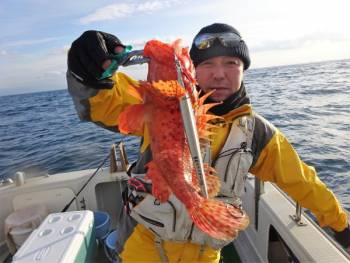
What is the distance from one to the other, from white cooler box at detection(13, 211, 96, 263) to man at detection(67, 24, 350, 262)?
54 centimetres

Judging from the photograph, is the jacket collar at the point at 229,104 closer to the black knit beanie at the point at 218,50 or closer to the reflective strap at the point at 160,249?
the black knit beanie at the point at 218,50

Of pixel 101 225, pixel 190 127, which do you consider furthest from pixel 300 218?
pixel 101 225

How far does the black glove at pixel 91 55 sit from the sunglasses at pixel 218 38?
0.71m

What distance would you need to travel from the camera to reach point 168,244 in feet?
7.74

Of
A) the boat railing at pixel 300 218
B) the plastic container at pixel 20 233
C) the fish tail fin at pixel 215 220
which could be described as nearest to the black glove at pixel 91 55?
the fish tail fin at pixel 215 220

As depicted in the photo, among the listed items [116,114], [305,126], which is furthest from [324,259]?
[305,126]

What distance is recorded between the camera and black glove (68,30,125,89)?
1810 mm

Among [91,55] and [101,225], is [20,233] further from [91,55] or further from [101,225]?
[91,55]

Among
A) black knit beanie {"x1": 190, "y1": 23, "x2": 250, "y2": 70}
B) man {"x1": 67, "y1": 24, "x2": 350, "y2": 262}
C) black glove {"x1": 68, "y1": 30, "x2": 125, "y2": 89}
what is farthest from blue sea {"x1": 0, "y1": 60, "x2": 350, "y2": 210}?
black glove {"x1": 68, "y1": 30, "x2": 125, "y2": 89}

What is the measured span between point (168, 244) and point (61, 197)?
118 inches

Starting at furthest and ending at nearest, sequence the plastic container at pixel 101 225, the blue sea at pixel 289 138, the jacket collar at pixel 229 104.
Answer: the blue sea at pixel 289 138
the plastic container at pixel 101 225
the jacket collar at pixel 229 104

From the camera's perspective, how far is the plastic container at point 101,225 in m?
4.48

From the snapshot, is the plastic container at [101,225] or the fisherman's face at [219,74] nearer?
the fisherman's face at [219,74]

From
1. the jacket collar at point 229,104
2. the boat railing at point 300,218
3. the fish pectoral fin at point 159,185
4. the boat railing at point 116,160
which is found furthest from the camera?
the boat railing at point 116,160
